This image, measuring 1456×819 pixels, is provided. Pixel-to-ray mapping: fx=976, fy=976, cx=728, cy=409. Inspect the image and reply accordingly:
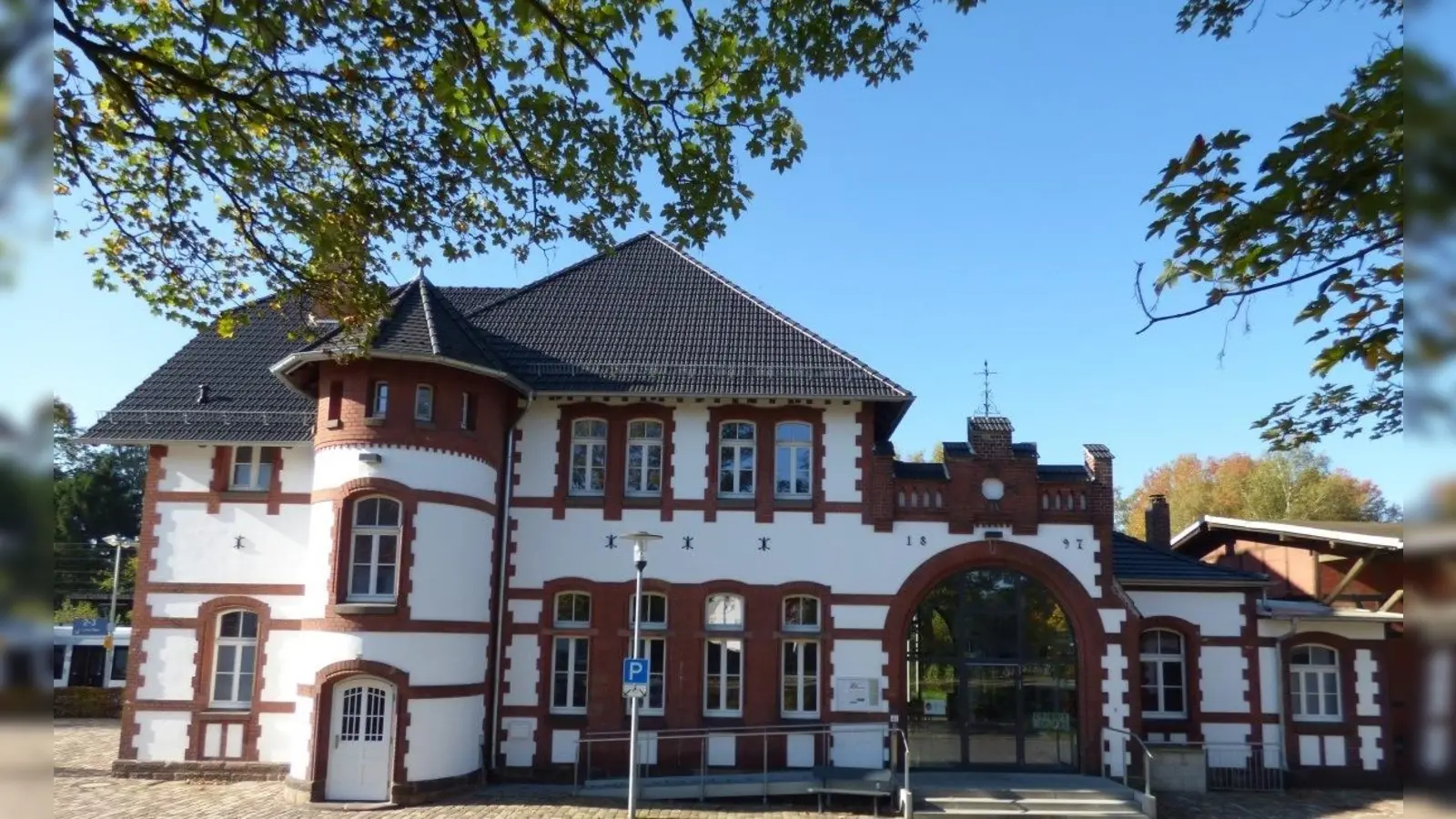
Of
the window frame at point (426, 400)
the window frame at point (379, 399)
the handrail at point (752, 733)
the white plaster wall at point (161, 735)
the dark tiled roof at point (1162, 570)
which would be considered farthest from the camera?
the dark tiled roof at point (1162, 570)

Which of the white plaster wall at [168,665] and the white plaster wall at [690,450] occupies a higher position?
the white plaster wall at [690,450]

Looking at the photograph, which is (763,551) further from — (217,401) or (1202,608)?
(217,401)

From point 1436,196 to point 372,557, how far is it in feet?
50.4

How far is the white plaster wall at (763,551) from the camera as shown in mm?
16719

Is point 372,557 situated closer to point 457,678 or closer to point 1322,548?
point 457,678

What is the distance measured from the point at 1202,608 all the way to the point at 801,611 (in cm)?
727

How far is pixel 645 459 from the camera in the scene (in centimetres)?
1723

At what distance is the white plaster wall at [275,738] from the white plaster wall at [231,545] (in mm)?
2347

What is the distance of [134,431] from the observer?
17.2 metres

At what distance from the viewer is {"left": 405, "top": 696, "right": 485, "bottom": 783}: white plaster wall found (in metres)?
14.7

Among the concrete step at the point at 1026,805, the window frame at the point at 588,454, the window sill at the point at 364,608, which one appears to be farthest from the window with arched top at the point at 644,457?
the concrete step at the point at 1026,805

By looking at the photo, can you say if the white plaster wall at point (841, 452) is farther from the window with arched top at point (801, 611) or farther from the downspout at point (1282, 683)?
the downspout at point (1282, 683)

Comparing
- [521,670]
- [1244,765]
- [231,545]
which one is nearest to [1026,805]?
[1244,765]

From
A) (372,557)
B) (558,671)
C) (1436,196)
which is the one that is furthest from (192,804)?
(1436,196)
